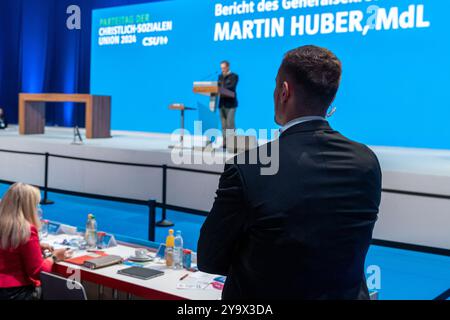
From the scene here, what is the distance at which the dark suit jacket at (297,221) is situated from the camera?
3.52 feet

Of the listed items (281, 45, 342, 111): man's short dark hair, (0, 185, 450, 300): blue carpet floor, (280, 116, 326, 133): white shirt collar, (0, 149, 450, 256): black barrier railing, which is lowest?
(0, 185, 450, 300): blue carpet floor

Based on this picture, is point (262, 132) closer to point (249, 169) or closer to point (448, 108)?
point (448, 108)

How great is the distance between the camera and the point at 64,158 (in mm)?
7590

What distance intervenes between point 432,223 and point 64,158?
16.9 ft

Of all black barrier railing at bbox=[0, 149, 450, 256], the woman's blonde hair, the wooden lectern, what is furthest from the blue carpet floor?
the wooden lectern

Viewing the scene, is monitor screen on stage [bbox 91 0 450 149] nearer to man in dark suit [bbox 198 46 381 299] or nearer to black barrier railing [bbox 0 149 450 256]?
black barrier railing [bbox 0 149 450 256]

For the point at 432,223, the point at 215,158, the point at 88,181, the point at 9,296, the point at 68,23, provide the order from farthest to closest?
the point at 68,23, the point at 88,181, the point at 215,158, the point at 432,223, the point at 9,296

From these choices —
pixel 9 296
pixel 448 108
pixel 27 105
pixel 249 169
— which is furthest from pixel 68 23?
pixel 249 169

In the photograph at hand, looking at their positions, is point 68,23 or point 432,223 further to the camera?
point 68,23

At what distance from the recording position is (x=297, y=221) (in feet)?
3.52

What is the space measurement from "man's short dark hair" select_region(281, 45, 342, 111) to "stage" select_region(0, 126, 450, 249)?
357 centimetres

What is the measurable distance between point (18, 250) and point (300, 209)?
6.33 feet

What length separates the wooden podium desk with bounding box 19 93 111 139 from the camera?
9484mm

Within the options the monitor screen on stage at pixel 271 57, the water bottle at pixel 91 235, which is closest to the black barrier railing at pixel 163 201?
the water bottle at pixel 91 235
